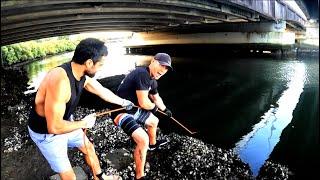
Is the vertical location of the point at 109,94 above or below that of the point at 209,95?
above

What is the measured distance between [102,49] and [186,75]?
20712mm

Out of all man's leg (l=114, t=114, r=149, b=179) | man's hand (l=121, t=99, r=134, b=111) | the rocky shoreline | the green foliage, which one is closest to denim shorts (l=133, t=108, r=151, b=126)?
man's leg (l=114, t=114, r=149, b=179)

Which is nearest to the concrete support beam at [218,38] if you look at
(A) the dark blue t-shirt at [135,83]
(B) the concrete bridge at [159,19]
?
(B) the concrete bridge at [159,19]

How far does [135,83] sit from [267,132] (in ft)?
22.2

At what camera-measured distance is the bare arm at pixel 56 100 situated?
13.5ft

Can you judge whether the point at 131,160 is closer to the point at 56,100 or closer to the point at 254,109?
the point at 56,100

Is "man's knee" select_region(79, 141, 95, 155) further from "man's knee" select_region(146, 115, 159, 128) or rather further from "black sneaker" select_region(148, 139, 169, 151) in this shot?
"black sneaker" select_region(148, 139, 169, 151)

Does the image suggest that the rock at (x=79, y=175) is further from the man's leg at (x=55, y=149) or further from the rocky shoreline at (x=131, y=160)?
the man's leg at (x=55, y=149)

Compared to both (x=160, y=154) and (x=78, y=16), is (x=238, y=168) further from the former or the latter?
(x=78, y=16)

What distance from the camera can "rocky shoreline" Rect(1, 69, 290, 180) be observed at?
696 centimetres

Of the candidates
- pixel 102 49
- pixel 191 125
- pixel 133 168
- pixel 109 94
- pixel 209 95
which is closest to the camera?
pixel 102 49

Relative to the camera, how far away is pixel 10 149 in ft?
27.5

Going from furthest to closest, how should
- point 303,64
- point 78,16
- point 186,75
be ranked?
point 303,64, point 186,75, point 78,16

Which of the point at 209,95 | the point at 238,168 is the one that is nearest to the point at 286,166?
the point at 238,168
